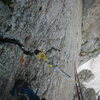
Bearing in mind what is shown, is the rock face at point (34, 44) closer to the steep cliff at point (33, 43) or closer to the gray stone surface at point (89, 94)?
the steep cliff at point (33, 43)

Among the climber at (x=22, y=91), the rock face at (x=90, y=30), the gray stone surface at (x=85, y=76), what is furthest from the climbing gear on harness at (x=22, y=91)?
the gray stone surface at (x=85, y=76)

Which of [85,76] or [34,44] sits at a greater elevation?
[34,44]

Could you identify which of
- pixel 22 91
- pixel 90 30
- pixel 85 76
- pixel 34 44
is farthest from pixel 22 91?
pixel 85 76

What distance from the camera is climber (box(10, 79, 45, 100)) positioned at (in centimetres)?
77

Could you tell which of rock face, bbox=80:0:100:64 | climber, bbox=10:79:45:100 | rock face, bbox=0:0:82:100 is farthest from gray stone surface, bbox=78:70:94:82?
climber, bbox=10:79:45:100

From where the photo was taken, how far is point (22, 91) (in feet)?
2.59

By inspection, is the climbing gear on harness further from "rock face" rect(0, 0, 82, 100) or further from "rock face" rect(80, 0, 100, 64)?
"rock face" rect(80, 0, 100, 64)

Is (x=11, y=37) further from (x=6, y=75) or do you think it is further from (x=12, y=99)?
(x=12, y=99)

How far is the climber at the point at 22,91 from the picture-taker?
30.1 inches

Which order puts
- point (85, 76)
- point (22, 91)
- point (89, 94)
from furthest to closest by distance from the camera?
1. point (85, 76)
2. point (89, 94)
3. point (22, 91)

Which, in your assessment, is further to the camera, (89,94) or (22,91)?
(89,94)

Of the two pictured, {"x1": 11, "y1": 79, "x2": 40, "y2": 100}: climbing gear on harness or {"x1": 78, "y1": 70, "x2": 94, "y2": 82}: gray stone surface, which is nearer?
{"x1": 11, "y1": 79, "x2": 40, "y2": 100}: climbing gear on harness

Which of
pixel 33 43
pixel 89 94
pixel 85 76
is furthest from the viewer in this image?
pixel 85 76

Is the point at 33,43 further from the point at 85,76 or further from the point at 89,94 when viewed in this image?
the point at 89,94
